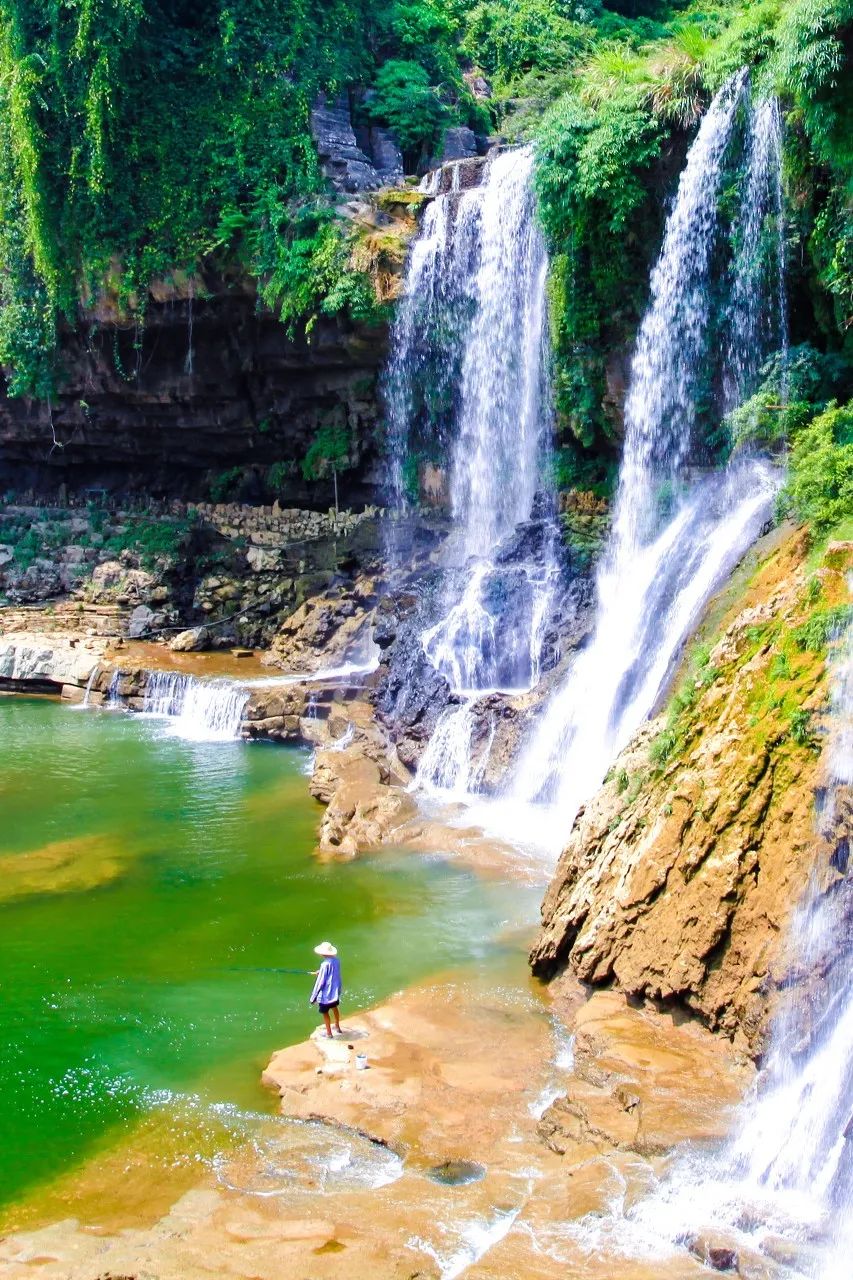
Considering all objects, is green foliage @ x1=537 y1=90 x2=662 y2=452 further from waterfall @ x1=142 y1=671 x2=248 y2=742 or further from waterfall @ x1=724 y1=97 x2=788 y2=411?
waterfall @ x1=142 y1=671 x2=248 y2=742

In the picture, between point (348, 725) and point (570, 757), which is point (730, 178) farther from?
point (348, 725)

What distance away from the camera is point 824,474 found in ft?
41.9

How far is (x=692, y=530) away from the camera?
17.1 metres

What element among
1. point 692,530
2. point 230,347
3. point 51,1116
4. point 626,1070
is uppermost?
point 230,347

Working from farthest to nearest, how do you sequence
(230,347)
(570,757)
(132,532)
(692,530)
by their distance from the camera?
(132,532), (230,347), (692,530), (570,757)

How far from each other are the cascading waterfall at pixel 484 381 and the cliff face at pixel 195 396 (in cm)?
145

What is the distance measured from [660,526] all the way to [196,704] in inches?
370

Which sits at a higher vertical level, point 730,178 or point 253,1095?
point 730,178

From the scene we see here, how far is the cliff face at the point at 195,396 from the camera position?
26844 mm

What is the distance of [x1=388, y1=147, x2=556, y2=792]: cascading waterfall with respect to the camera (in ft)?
65.2

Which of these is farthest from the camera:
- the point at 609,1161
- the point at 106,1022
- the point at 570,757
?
the point at 570,757

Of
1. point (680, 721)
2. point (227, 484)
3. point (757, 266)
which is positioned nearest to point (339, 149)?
point (227, 484)

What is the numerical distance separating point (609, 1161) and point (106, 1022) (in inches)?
196

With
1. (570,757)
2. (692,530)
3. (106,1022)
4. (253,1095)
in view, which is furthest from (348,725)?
(253,1095)
